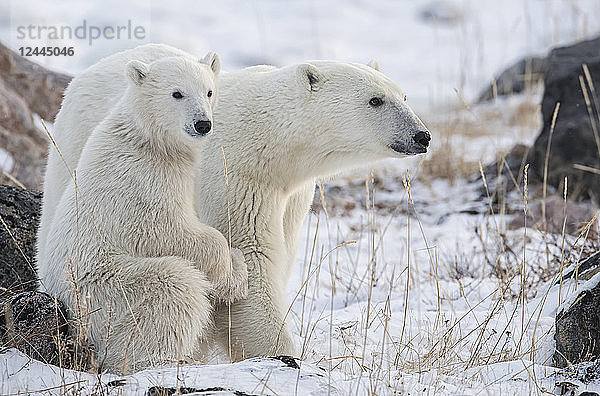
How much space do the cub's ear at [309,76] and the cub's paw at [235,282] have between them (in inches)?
35.6

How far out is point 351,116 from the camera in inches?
142

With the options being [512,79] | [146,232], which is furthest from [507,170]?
[512,79]

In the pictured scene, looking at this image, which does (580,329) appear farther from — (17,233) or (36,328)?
(17,233)

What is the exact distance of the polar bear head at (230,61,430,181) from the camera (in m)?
3.60

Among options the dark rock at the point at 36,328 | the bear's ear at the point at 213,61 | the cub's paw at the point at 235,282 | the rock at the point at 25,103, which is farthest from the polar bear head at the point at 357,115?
the rock at the point at 25,103

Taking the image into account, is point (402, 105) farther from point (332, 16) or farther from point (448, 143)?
point (332, 16)

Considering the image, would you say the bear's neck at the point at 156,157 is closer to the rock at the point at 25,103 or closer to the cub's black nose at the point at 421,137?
the cub's black nose at the point at 421,137

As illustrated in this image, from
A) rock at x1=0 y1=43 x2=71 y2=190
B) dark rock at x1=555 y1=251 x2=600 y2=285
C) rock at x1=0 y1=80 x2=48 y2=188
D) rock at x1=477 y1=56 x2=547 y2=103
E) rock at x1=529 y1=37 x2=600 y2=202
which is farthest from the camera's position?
rock at x1=477 y1=56 x2=547 y2=103

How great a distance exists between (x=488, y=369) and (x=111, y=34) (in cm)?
1085

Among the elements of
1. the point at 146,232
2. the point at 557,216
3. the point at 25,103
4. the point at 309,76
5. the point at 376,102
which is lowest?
the point at 557,216

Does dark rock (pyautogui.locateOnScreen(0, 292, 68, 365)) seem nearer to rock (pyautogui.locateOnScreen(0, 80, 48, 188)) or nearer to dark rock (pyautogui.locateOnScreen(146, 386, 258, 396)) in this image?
dark rock (pyautogui.locateOnScreen(146, 386, 258, 396))

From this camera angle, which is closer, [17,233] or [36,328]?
[36,328]

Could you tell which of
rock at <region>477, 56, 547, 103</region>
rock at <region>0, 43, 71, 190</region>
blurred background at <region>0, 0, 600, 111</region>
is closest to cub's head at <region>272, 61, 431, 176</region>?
rock at <region>0, 43, 71, 190</region>

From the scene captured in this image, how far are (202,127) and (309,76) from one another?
72 centimetres
